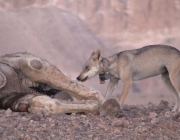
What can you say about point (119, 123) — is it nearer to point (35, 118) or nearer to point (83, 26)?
point (35, 118)

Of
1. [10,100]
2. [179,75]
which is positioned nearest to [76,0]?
[179,75]

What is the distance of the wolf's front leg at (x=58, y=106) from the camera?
647cm

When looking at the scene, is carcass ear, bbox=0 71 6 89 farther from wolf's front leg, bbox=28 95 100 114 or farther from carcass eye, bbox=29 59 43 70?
wolf's front leg, bbox=28 95 100 114

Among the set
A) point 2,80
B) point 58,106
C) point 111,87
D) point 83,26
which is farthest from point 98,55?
point 83,26

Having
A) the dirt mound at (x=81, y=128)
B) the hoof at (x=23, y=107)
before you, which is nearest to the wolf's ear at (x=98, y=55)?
the hoof at (x=23, y=107)

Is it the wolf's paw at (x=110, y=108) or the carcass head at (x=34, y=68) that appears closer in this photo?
the wolf's paw at (x=110, y=108)

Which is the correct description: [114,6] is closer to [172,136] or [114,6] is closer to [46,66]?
[46,66]

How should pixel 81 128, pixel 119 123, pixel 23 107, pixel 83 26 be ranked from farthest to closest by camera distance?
pixel 83 26 < pixel 23 107 < pixel 119 123 < pixel 81 128

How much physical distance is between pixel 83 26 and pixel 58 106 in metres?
21.4

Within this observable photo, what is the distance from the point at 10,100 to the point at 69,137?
2104 millimetres

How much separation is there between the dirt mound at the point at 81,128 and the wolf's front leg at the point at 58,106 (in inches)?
11.7

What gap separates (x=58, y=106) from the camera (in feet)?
21.4

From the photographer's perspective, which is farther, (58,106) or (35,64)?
(35,64)

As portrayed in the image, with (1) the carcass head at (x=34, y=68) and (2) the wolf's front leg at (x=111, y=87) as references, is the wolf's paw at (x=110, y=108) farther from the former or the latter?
(2) the wolf's front leg at (x=111, y=87)
